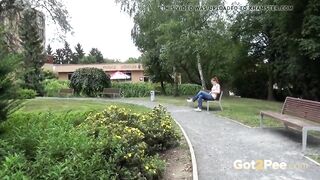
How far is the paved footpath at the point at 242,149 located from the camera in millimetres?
6715

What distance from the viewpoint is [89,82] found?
3341 cm

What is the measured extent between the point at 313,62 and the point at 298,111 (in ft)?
42.8

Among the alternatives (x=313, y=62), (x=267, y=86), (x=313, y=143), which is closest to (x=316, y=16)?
(x=313, y=62)

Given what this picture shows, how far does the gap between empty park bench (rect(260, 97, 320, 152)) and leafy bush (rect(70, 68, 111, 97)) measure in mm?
23102

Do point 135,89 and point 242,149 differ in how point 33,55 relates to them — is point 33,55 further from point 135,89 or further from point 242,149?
point 242,149

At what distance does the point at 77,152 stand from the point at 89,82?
2851cm

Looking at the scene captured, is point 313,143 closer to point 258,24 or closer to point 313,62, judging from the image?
point 313,62

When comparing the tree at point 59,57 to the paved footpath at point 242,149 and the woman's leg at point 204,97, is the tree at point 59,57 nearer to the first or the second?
the woman's leg at point 204,97

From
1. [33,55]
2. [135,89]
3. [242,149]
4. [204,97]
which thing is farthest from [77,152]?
[33,55]

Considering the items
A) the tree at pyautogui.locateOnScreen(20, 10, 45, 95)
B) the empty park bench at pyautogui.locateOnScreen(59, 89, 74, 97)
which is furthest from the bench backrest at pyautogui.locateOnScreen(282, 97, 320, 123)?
the tree at pyautogui.locateOnScreen(20, 10, 45, 95)

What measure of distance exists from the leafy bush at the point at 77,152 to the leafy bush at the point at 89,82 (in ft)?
82.2

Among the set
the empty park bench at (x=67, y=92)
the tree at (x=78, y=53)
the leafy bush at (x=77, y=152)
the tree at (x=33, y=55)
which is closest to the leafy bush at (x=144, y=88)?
the empty park bench at (x=67, y=92)

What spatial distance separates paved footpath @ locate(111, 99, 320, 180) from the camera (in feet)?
22.0

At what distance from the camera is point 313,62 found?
2262 cm
